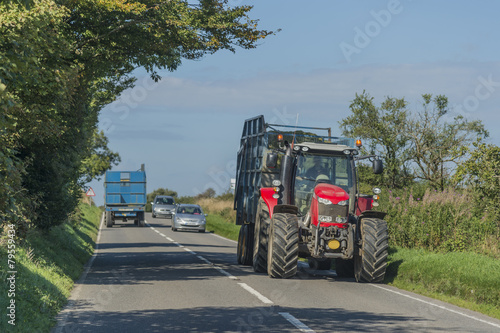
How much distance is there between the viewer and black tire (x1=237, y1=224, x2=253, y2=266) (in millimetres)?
18609

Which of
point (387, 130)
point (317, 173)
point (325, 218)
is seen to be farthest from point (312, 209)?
point (387, 130)

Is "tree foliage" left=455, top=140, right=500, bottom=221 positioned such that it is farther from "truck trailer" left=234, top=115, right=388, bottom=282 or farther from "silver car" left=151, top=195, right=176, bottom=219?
"silver car" left=151, top=195, right=176, bottom=219

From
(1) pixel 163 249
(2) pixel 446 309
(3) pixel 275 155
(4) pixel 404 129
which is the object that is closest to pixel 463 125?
(4) pixel 404 129

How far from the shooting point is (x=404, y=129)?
39031 mm

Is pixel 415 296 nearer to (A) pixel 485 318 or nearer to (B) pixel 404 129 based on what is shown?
(A) pixel 485 318

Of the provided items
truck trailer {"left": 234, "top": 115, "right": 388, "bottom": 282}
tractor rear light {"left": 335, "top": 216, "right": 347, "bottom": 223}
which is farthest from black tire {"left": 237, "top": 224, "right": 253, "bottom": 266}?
tractor rear light {"left": 335, "top": 216, "right": 347, "bottom": 223}

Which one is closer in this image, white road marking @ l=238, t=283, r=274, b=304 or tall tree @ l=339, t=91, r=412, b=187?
white road marking @ l=238, t=283, r=274, b=304

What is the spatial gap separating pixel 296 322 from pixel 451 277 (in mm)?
5206

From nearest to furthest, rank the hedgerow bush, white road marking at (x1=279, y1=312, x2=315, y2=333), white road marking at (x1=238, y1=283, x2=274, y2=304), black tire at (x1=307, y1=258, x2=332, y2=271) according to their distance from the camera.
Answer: white road marking at (x1=279, y1=312, x2=315, y2=333)
white road marking at (x1=238, y1=283, x2=274, y2=304)
the hedgerow bush
black tire at (x1=307, y1=258, x2=332, y2=271)

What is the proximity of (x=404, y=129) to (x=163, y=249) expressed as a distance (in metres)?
19.2

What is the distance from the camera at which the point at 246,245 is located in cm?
1877

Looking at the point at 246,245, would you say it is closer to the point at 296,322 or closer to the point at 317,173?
the point at 317,173

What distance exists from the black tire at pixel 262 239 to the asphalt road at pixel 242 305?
37 centimetres

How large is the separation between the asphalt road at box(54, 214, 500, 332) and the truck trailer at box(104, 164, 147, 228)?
26.4 m
